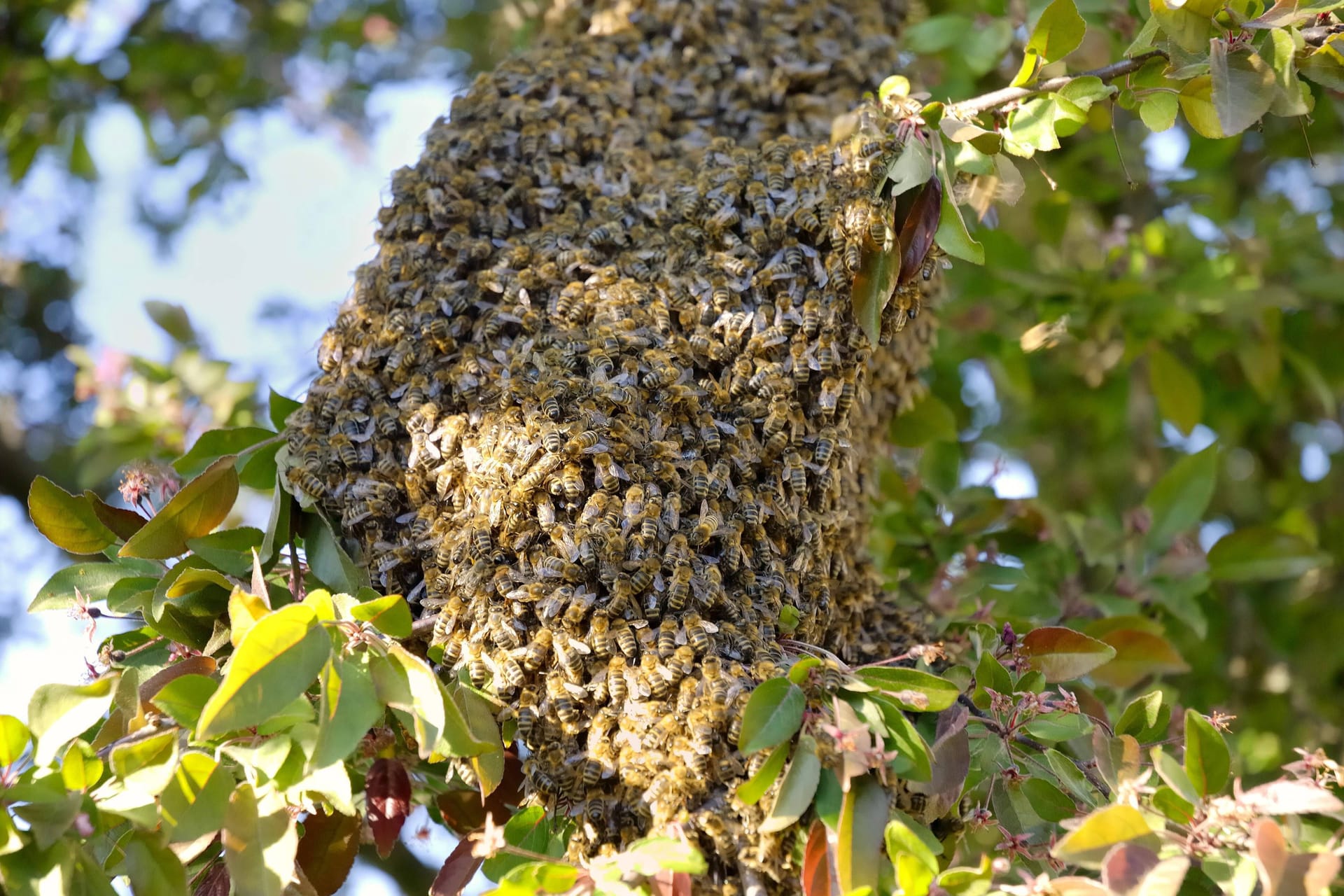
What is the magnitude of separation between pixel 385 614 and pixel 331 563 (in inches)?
12.0

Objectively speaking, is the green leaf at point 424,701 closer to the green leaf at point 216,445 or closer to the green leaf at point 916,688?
the green leaf at point 916,688

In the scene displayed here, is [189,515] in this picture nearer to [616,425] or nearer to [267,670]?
→ [267,670]

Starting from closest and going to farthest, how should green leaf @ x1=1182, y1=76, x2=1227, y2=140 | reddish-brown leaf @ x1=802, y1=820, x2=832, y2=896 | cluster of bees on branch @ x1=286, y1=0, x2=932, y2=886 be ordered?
reddish-brown leaf @ x1=802, y1=820, x2=832, y2=896 < cluster of bees on branch @ x1=286, y1=0, x2=932, y2=886 < green leaf @ x1=1182, y1=76, x2=1227, y2=140

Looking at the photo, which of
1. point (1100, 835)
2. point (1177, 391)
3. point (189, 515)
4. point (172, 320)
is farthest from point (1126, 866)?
point (172, 320)

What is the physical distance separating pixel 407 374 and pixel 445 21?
10.9 ft

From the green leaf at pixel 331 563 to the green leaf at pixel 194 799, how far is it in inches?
12.5

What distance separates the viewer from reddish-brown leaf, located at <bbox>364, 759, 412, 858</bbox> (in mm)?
1291

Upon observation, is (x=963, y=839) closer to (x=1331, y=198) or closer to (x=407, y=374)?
(x=407, y=374)

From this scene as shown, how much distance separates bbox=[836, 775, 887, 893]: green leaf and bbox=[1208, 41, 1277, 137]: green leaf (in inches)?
34.6

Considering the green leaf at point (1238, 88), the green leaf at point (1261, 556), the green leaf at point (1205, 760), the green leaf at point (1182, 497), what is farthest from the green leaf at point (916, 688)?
the green leaf at point (1261, 556)

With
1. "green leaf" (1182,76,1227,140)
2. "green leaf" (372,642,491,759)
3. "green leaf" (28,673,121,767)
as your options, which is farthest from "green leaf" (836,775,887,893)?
"green leaf" (1182,76,1227,140)

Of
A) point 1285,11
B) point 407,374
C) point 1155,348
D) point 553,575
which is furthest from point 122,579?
point 1155,348

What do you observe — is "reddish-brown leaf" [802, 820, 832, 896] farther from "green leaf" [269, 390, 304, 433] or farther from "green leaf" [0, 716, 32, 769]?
"green leaf" [269, 390, 304, 433]

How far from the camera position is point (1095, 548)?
6.86ft
